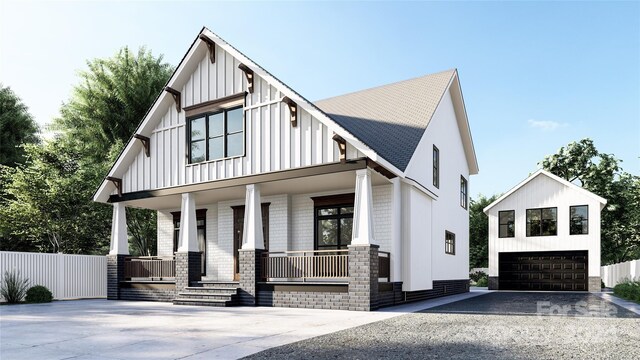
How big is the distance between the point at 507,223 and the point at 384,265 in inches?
627

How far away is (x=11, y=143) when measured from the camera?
3316 centimetres

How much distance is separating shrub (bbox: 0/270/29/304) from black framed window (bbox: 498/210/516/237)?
2338 centimetres

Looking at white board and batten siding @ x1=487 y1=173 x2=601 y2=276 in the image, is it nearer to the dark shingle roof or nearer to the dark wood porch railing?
the dark shingle roof

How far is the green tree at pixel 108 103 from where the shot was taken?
32969 millimetres

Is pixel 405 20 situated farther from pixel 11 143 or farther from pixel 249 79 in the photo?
pixel 11 143

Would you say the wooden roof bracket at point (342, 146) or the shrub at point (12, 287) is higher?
the wooden roof bracket at point (342, 146)

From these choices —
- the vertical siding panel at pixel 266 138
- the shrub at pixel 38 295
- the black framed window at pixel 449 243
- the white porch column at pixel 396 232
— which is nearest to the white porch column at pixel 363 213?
the white porch column at pixel 396 232

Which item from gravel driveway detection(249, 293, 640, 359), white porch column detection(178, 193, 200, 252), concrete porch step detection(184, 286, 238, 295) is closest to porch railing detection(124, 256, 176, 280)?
white porch column detection(178, 193, 200, 252)

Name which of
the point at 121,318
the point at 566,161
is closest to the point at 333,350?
the point at 121,318

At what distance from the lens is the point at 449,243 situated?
22.0 m

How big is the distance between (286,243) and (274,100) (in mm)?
5092

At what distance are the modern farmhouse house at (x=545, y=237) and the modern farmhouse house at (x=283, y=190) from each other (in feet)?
24.4

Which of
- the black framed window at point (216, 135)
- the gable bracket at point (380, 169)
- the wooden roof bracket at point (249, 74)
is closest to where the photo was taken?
the gable bracket at point (380, 169)

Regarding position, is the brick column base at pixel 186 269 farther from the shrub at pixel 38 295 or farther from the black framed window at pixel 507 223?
the black framed window at pixel 507 223
